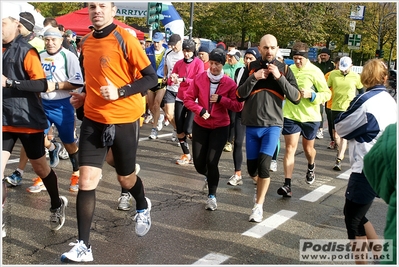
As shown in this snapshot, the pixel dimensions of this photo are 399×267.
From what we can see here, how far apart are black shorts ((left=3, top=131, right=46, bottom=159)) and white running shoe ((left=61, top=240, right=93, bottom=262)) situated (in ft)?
3.52

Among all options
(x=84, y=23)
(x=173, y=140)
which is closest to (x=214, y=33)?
(x=84, y=23)

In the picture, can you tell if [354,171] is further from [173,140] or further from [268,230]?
[173,140]

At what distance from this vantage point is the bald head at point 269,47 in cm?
530

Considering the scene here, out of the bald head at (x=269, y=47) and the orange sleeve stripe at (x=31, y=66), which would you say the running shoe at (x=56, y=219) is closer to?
the orange sleeve stripe at (x=31, y=66)

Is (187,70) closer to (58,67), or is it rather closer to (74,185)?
(58,67)

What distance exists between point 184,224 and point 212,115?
1.29m

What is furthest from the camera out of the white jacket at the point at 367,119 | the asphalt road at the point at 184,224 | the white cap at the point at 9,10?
the white cap at the point at 9,10

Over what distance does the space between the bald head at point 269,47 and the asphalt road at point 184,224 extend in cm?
171

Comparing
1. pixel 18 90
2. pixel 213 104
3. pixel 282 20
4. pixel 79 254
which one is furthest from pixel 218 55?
pixel 282 20

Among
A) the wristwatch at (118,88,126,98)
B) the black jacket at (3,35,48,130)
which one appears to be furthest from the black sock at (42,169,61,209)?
the wristwatch at (118,88,126,98)

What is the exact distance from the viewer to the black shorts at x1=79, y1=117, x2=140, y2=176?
4.18 meters

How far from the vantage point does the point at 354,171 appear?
4.10 meters

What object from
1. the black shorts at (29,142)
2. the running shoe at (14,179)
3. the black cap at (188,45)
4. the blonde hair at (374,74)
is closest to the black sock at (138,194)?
the black shorts at (29,142)

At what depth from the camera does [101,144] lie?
4215mm
